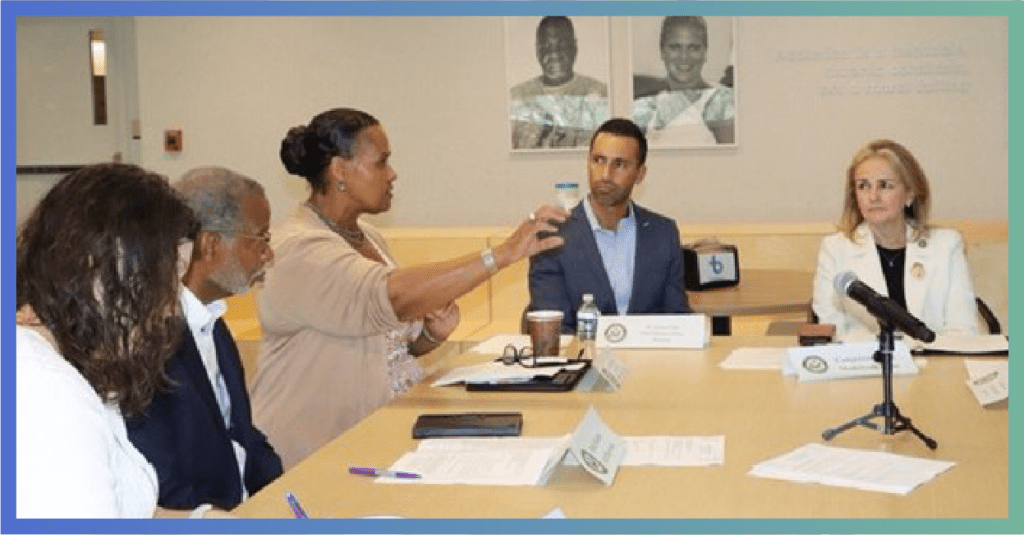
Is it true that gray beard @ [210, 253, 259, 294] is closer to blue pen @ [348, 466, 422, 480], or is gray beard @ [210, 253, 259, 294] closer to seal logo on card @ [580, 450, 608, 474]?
blue pen @ [348, 466, 422, 480]

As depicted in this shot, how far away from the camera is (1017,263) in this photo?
5.45 feet

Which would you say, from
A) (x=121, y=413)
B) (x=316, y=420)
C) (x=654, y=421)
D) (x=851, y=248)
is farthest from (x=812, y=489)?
(x=851, y=248)

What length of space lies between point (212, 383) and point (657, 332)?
1.51 meters

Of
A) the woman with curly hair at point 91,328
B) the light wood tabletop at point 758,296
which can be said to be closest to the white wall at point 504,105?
the light wood tabletop at point 758,296

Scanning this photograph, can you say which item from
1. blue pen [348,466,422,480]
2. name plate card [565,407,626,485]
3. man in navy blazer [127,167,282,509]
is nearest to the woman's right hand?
man in navy blazer [127,167,282,509]

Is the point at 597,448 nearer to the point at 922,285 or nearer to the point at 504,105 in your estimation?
the point at 922,285

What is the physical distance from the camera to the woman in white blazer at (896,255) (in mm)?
4293

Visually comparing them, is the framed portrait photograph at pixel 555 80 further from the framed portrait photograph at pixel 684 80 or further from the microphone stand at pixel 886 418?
the microphone stand at pixel 886 418

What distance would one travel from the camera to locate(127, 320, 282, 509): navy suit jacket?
2.38 metres

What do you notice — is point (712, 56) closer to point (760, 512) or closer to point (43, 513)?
point (760, 512)

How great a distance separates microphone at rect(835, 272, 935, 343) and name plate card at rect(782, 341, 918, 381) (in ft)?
1.65

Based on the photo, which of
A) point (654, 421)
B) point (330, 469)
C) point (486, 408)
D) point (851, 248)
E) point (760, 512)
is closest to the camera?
point (760, 512)

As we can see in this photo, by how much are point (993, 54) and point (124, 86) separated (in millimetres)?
4848

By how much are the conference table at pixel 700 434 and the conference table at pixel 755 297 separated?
115cm
